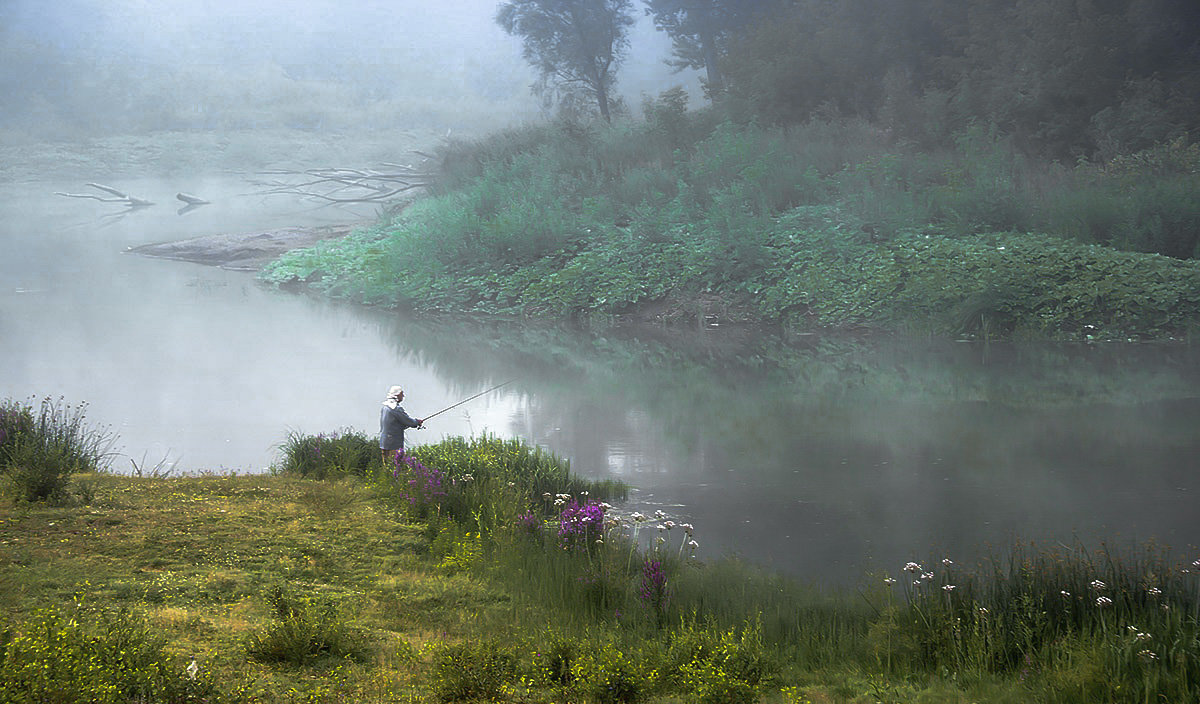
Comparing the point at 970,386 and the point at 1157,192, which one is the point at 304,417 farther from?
the point at 1157,192

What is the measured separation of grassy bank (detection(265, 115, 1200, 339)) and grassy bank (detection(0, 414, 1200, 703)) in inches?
353

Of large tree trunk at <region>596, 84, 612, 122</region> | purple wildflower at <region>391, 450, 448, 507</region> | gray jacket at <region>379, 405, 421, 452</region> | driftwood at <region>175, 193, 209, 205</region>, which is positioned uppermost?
large tree trunk at <region>596, 84, 612, 122</region>

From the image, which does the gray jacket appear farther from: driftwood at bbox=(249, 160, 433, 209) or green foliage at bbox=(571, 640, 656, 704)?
driftwood at bbox=(249, 160, 433, 209)

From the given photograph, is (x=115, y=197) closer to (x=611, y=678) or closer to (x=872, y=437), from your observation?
(x=872, y=437)

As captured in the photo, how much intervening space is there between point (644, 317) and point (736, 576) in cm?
1117

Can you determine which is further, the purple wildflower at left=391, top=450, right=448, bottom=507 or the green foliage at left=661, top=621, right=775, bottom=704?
the purple wildflower at left=391, top=450, right=448, bottom=507

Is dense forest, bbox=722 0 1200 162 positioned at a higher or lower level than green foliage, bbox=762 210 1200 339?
higher

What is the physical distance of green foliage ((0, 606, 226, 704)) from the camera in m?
2.96

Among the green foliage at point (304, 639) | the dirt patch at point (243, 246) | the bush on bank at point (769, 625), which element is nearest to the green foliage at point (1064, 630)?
the bush on bank at point (769, 625)

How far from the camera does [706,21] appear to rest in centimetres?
2764

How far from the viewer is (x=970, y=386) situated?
1070 centimetres

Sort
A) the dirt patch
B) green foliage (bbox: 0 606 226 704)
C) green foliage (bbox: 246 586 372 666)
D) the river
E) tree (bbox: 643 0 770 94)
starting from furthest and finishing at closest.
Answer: tree (bbox: 643 0 770 94), the dirt patch, the river, green foliage (bbox: 246 586 372 666), green foliage (bbox: 0 606 226 704)

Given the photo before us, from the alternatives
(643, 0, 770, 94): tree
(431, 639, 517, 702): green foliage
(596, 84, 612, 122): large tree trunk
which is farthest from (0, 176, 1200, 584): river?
(643, 0, 770, 94): tree

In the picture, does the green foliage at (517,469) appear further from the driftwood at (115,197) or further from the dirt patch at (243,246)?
the driftwood at (115,197)
